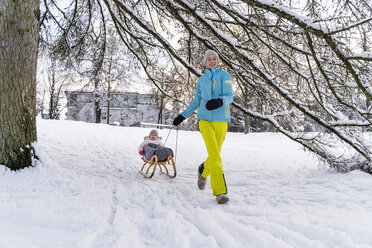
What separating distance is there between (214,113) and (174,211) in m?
1.23

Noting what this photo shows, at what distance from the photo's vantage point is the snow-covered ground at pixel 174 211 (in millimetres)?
1935

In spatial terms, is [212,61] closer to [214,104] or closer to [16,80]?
[214,104]

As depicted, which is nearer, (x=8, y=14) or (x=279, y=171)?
(x=8, y=14)

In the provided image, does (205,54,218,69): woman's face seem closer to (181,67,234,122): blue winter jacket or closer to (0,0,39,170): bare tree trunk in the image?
(181,67,234,122): blue winter jacket

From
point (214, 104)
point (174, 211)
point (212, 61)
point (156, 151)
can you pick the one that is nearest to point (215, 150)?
point (214, 104)

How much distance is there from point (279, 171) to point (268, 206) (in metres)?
2.42

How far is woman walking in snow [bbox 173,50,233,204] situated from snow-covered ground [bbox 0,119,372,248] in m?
0.34

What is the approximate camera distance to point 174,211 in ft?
8.59

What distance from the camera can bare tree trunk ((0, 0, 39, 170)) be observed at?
352 cm

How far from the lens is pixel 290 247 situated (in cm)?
179

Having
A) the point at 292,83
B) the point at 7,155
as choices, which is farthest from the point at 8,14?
the point at 292,83

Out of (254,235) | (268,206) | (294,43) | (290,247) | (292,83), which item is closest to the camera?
(290,247)

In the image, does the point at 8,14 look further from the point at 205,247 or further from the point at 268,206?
the point at 268,206

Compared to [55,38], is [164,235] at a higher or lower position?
lower
